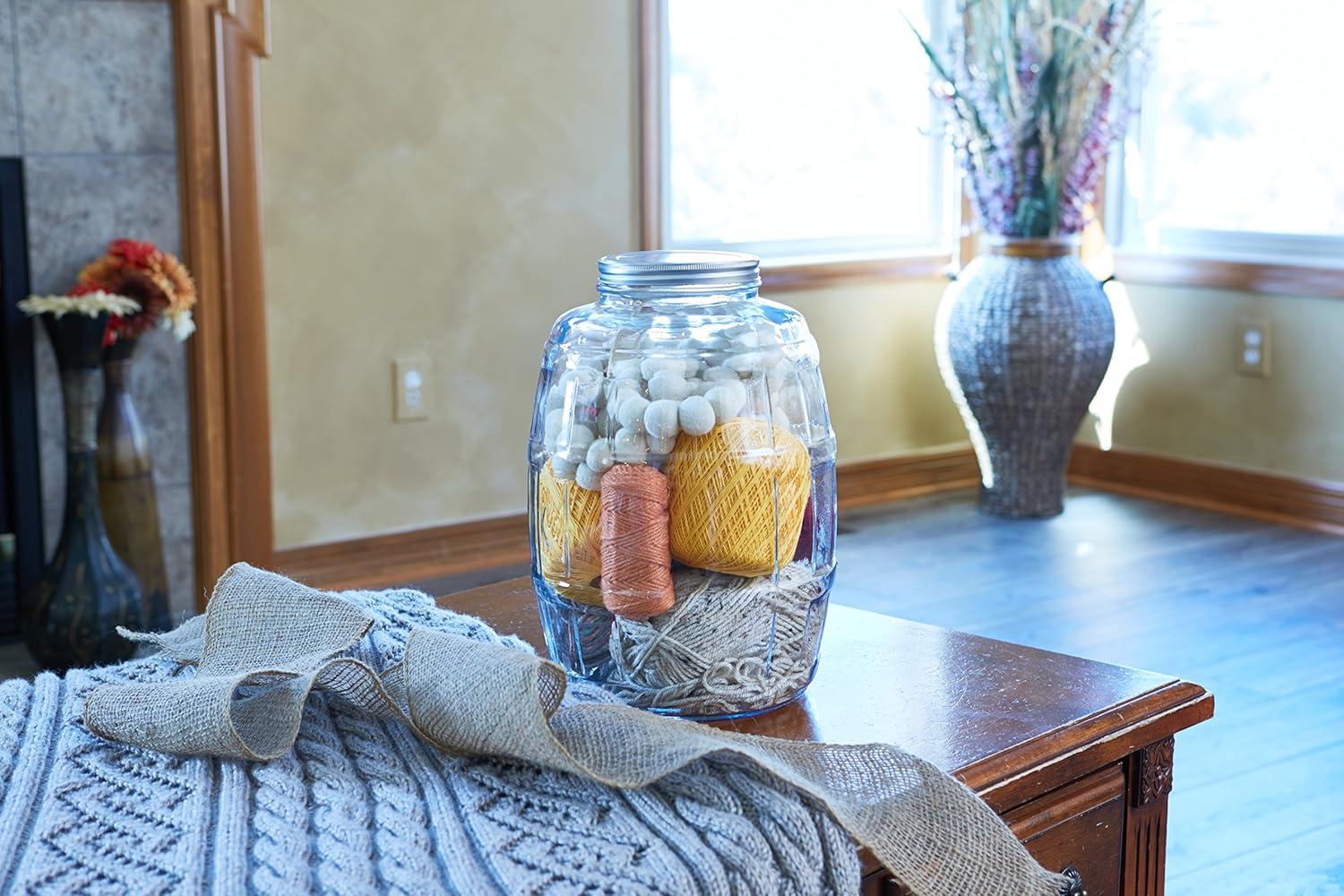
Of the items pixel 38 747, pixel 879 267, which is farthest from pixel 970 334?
pixel 38 747

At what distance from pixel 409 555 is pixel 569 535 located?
Result: 7.27ft

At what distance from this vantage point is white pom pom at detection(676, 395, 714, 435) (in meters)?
0.90

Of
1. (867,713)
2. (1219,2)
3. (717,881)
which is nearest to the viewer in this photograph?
(717,881)

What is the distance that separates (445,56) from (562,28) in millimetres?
275

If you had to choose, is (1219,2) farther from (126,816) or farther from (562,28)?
(126,816)

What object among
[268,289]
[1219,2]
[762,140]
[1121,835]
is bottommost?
[1121,835]

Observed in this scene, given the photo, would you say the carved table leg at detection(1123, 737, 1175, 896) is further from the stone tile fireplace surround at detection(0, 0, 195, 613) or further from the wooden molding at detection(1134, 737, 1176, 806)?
the stone tile fireplace surround at detection(0, 0, 195, 613)

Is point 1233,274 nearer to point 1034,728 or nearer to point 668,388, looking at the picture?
point 1034,728

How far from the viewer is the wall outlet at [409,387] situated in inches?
119

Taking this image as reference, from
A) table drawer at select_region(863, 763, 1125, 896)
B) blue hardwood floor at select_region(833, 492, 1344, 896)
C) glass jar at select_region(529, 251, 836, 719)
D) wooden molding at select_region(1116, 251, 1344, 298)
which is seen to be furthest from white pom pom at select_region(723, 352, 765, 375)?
wooden molding at select_region(1116, 251, 1344, 298)

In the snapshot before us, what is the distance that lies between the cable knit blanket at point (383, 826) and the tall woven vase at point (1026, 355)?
2681mm

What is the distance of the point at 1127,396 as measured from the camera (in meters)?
3.87

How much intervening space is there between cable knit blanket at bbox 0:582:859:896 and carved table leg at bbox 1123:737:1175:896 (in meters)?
0.33

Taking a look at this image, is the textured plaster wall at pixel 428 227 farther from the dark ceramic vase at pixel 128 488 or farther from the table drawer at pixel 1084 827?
the table drawer at pixel 1084 827
